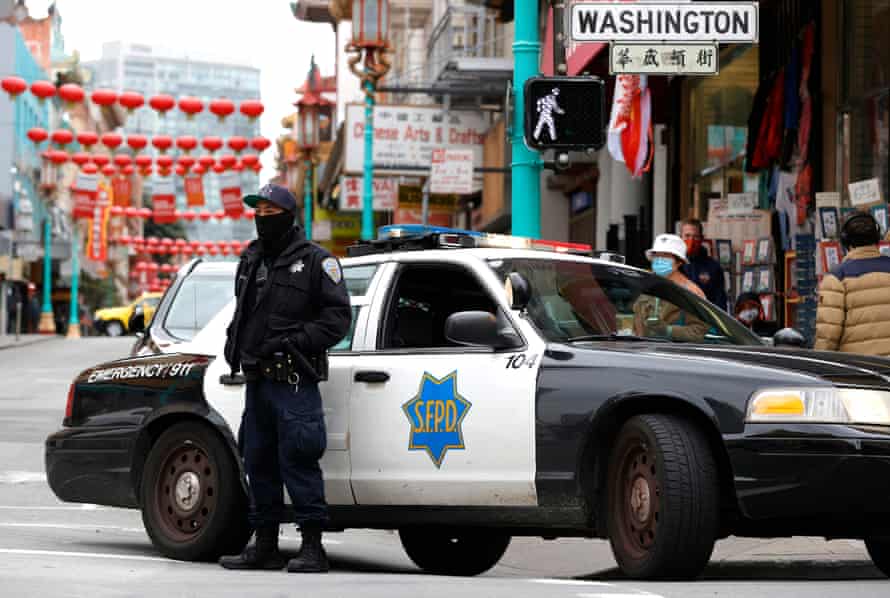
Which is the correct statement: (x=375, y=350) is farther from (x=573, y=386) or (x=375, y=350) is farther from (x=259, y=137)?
(x=259, y=137)

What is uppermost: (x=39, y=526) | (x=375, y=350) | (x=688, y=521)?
(x=375, y=350)

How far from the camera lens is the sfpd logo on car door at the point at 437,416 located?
8039mm

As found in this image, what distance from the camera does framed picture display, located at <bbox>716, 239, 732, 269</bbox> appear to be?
1944cm

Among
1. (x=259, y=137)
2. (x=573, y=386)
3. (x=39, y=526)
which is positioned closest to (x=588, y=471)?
(x=573, y=386)

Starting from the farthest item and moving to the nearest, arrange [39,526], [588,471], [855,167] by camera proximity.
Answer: [855,167]
[39,526]
[588,471]

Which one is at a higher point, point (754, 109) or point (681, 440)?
point (754, 109)

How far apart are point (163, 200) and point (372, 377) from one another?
72.4 m

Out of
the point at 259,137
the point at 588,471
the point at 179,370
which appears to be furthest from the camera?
the point at 259,137

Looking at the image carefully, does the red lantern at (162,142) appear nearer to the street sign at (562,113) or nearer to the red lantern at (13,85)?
the red lantern at (13,85)

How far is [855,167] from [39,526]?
8.70 meters

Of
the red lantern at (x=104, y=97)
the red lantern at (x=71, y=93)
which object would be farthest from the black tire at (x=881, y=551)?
the red lantern at (x=71, y=93)

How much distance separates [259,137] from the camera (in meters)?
48.9

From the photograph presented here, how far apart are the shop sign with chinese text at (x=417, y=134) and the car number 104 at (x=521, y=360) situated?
95.7 ft

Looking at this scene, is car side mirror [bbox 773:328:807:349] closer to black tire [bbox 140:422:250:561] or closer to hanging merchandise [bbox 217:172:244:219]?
black tire [bbox 140:422:250:561]
